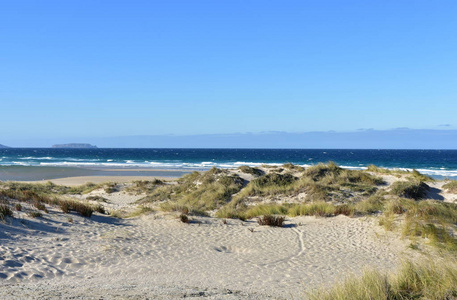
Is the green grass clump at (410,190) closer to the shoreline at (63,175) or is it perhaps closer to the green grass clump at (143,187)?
the green grass clump at (143,187)

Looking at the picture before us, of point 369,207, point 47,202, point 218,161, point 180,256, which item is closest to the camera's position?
point 180,256

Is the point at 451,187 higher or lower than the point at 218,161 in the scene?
higher

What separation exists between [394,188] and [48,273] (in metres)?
17.0

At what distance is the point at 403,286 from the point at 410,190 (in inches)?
588

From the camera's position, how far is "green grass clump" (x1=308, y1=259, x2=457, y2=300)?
5.19 metres

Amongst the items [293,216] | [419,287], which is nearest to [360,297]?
[419,287]

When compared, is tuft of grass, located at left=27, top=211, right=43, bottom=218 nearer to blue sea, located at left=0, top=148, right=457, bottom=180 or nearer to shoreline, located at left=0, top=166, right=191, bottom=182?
shoreline, located at left=0, top=166, right=191, bottom=182

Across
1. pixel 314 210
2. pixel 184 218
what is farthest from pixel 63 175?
pixel 314 210

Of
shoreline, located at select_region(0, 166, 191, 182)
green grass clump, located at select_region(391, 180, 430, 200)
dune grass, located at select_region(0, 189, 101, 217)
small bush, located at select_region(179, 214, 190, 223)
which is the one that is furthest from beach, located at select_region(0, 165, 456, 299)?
shoreline, located at select_region(0, 166, 191, 182)

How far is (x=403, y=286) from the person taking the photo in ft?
19.0

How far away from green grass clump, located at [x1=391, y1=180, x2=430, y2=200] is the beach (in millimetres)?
5224

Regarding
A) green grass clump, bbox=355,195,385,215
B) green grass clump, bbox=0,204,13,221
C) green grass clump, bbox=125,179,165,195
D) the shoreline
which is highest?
green grass clump, bbox=0,204,13,221

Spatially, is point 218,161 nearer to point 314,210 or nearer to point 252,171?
point 252,171

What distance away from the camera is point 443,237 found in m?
11.3
